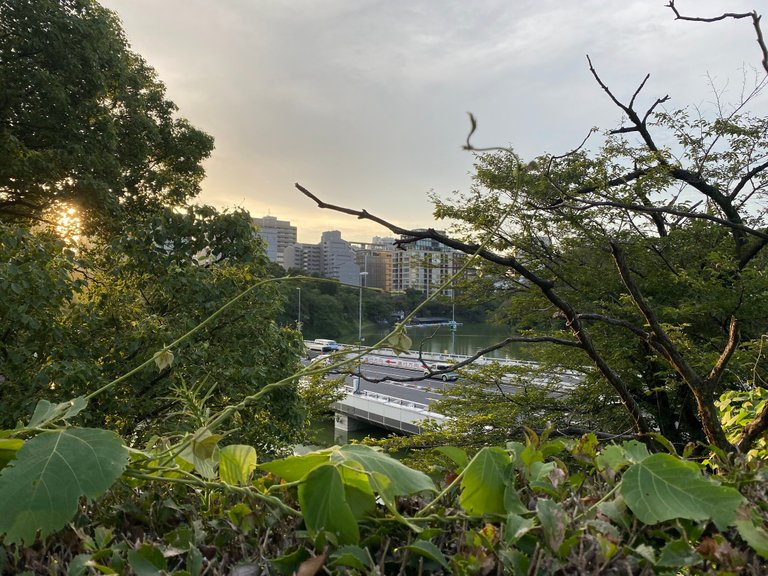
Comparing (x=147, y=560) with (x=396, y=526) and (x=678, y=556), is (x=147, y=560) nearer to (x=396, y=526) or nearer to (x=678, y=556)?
(x=396, y=526)

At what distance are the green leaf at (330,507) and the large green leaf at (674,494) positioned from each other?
12.2 inches

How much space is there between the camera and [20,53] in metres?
7.06

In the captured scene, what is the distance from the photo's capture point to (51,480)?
19.6 inches

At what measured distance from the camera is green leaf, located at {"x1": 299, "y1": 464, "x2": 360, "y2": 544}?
531mm

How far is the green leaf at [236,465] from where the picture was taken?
659mm

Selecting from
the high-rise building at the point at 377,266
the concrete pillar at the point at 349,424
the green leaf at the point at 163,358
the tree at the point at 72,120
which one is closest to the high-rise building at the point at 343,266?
the high-rise building at the point at 377,266

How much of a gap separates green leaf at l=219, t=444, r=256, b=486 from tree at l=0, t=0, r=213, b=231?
7.89 metres

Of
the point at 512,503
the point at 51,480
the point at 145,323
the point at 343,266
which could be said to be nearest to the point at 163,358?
the point at 51,480

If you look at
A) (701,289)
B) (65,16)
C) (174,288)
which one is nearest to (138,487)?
(174,288)

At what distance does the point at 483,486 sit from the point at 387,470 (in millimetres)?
122

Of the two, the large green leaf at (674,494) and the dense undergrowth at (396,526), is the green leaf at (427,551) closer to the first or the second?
the dense undergrowth at (396,526)

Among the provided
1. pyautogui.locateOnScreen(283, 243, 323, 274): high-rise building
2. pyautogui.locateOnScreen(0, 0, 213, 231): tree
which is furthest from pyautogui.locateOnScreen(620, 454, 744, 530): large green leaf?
pyautogui.locateOnScreen(283, 243, 323, 274): high-rise building

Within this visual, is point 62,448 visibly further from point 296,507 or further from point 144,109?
point 144,109

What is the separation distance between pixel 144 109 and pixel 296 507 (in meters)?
10.1
